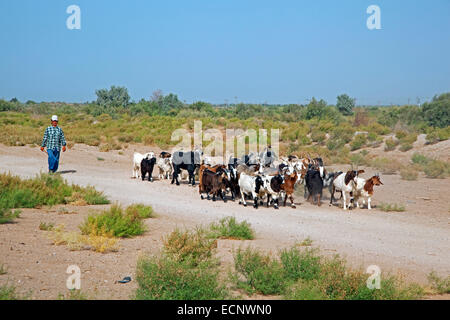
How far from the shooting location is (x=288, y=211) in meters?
15.4

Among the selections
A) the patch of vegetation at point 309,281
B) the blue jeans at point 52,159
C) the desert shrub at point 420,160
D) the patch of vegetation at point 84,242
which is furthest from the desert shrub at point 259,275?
the desert shrub at point 420,160

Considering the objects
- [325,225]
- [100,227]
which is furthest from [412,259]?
[100,227]

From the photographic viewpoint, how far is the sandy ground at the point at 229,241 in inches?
323

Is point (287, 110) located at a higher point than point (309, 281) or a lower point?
higher

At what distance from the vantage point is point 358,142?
117 ft

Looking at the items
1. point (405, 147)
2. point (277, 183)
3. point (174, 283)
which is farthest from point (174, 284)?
point (405, 147)

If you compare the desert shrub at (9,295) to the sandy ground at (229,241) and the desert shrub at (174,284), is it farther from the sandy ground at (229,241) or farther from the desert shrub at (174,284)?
the desert shrub at (174,284)

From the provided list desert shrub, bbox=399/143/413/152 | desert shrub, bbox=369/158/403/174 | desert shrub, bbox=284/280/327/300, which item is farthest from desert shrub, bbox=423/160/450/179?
desert shrub, bbox=284/280/327/300

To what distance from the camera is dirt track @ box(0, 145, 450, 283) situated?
10148mm

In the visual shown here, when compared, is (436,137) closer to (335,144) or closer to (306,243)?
(335,144)

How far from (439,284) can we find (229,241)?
14.8 ft

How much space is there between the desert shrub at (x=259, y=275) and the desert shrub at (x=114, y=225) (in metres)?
3.61

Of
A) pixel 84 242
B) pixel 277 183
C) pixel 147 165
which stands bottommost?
pixel 84 242

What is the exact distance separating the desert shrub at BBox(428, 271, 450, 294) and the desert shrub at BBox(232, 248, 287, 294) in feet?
7.70
